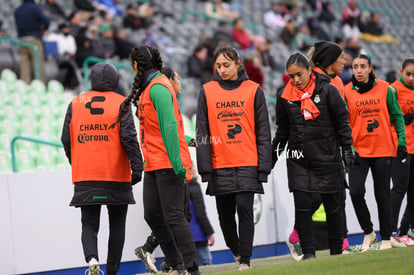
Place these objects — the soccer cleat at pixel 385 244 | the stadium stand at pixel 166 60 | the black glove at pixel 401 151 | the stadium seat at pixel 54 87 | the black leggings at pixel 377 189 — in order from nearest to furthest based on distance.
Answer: the soccer cleat at pixel 385 244
the black leggings at pixel 377 189
the black glove at pixel 401 151
the stadium stand at pixel 166 60
the stadium seat at pixel 54 87

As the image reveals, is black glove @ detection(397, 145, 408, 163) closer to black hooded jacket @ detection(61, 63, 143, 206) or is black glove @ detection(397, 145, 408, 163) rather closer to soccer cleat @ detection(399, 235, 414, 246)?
soccer cleat @ detection(399, 235, 414, 246)

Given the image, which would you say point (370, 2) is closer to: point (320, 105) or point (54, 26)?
point (54, 26)

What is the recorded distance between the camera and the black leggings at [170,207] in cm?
717

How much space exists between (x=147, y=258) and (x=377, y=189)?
8.19 feet

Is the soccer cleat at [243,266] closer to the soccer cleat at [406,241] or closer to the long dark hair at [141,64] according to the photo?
the long dark hair at [141,64]

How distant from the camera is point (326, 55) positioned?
29.6ft

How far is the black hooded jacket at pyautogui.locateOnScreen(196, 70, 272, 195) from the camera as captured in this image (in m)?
7.67

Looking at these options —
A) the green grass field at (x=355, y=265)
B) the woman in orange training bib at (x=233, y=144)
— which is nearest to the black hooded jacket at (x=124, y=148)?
the woman in orange training bib at (x=233, y=144)

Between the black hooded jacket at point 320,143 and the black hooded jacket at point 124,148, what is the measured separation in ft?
Answer: 4.67

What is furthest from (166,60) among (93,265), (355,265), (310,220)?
(355,265)

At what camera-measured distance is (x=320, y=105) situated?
7.85 meters

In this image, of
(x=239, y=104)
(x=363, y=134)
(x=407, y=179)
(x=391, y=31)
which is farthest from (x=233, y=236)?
(x=391, y=31)

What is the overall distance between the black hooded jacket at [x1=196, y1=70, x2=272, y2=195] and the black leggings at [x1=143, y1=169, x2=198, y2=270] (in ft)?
1.82

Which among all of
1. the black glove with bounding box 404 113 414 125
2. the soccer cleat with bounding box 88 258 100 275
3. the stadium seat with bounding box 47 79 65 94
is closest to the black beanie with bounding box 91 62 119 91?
the soccer cleat with bounding box 88 258 100 275
